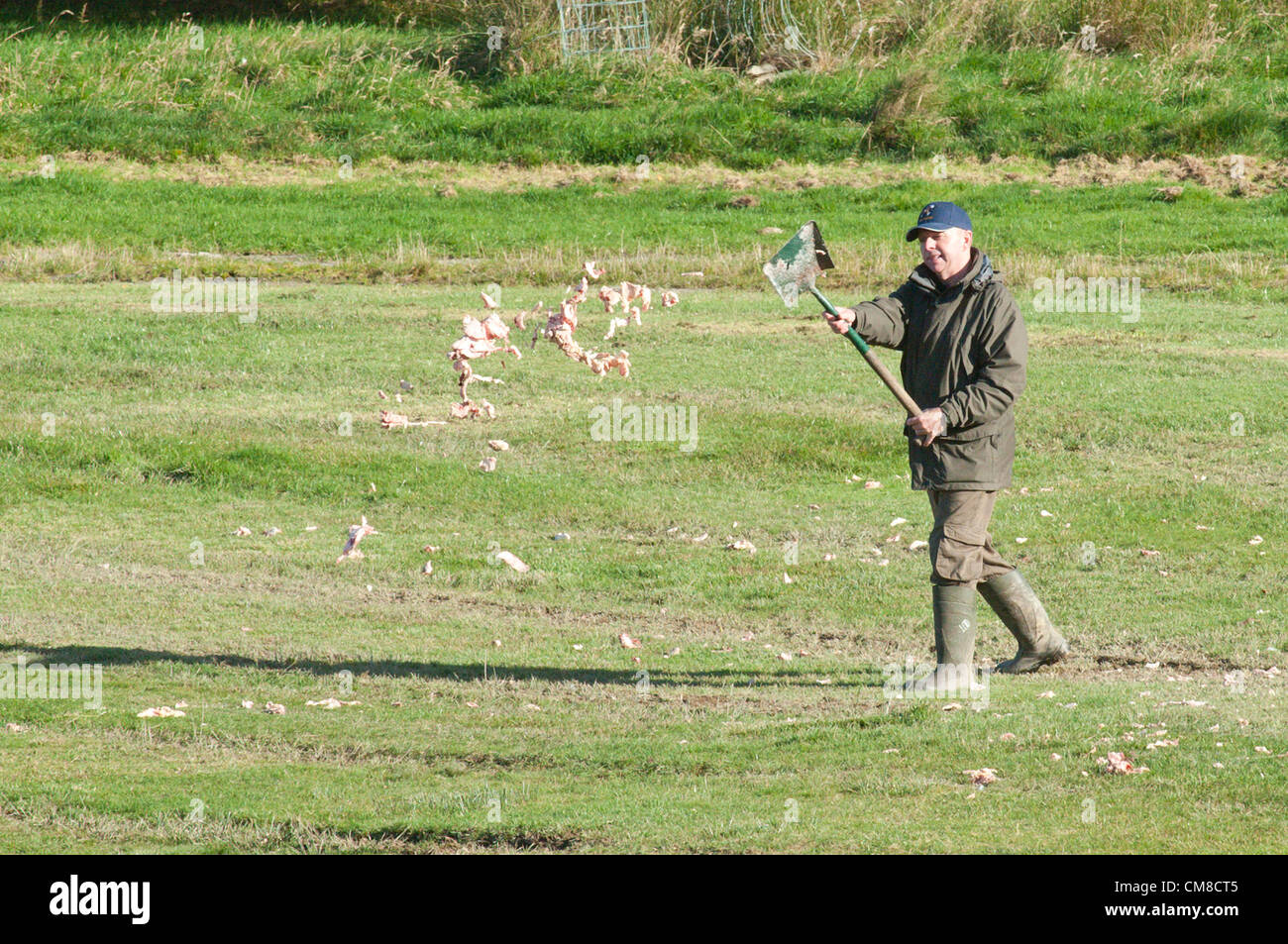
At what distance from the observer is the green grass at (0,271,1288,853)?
6660mm

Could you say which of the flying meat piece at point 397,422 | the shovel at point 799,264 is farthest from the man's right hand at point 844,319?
the flying meat piece at point 397,422

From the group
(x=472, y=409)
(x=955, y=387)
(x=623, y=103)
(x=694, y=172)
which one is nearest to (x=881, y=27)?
(x=623, y=103)

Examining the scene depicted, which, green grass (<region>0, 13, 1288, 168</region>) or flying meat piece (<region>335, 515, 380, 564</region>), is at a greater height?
green grass (<region>0, 13, 1288, 168</region>)

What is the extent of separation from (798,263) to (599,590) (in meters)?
4.14

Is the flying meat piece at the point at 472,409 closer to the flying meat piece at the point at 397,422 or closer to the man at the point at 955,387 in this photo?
the flying meat piece at the point at 397,422

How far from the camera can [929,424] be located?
25.7 feet

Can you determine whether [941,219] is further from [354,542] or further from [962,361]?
[354,542]

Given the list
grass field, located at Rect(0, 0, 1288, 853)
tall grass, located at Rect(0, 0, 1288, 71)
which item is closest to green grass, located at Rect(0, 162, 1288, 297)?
grass field, located at Rect(0, 0, 1288, 853)

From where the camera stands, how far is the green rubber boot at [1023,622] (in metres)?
8.52

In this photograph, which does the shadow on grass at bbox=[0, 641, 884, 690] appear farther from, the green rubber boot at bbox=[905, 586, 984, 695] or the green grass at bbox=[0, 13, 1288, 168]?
the green grass at bbox=[0, 13, 1288, 168]

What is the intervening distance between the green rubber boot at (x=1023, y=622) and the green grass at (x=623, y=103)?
2146 centimetres

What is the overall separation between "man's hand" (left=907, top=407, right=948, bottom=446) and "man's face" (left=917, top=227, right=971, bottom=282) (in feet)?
2.23

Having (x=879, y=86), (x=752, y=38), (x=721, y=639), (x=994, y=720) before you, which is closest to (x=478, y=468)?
(x=721, y=639)

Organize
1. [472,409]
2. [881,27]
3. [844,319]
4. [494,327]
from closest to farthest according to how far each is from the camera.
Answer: [844,319], [494,327], [472,409], [881,27]
